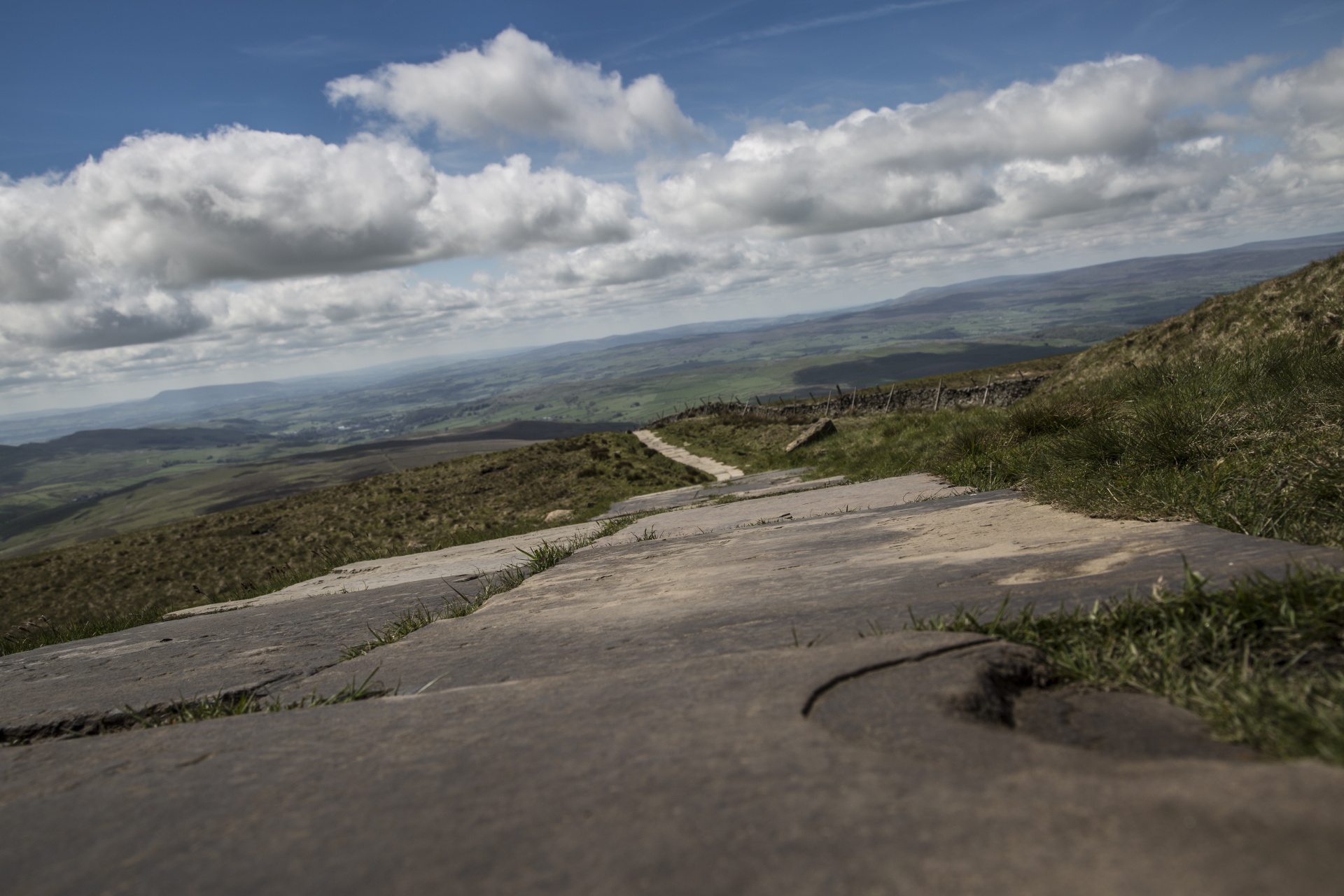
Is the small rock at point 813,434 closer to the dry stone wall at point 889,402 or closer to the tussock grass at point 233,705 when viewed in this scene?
the dry stone wall at point 889,402

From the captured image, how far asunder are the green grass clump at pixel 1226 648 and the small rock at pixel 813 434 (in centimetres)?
2281

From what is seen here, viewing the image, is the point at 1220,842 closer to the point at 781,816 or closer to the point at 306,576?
the point at 781,816

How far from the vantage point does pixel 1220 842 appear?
1.48m

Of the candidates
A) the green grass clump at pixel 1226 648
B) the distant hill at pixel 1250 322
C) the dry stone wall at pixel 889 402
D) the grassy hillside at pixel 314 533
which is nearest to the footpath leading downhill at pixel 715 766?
the green grass clump at pixel 1226 648

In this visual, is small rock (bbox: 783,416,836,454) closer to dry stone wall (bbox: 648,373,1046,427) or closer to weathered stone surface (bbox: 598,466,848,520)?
weathered stone surface (bbox: 598,466,848,520)

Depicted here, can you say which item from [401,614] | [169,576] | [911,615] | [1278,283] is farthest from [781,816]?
[1278,283]

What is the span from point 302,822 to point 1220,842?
7.48 ft

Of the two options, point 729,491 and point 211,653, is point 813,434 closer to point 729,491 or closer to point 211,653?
point 729,491

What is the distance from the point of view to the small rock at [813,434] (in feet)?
87.7

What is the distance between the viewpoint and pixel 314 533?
2317cm

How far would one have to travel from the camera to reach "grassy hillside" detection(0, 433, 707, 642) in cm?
1898

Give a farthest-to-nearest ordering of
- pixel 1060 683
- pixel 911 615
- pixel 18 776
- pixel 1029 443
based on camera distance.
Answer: pixel 1029 443 < pixel 911 615 < pixel 18 776 < pixel 1060 683

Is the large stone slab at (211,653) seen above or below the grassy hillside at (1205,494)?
below

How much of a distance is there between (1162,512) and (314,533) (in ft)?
77.9
